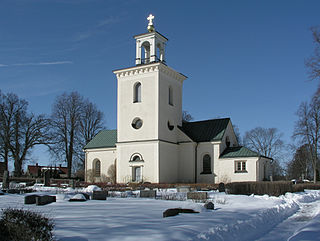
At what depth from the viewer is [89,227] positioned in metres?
9.09

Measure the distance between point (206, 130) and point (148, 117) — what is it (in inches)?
238

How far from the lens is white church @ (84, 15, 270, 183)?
113ft

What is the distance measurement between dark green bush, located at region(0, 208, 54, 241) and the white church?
1049 inches

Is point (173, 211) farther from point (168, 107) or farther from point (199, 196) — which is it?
point (168, 107)

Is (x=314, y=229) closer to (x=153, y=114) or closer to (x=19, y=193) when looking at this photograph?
(x=19, y=193)

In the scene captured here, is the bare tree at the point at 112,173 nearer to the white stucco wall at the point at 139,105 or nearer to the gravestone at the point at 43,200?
the white stucco wall at the point at 139,105

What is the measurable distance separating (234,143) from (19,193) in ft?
79.8

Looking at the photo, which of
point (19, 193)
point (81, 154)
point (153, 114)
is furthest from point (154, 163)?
point (81, 154)

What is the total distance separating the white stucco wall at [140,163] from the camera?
34.3 meters

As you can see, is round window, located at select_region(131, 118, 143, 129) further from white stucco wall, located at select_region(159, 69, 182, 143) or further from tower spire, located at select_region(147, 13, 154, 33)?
tower spire, located at select_region(147, 13, 154, 33)

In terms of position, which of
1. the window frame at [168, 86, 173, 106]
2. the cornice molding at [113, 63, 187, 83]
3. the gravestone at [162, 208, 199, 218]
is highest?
the cornice molding at [113, 63, 187, 83]

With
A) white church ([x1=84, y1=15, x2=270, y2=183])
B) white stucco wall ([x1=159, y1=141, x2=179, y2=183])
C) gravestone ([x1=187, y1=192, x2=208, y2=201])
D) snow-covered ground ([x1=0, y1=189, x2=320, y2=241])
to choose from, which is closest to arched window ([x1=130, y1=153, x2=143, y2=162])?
white church ([x1=84, y1=15, x2=270, y2=183])

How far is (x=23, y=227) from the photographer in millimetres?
7258

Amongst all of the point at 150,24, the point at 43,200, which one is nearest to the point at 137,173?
the point at 150,24
